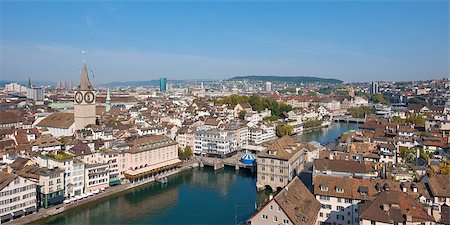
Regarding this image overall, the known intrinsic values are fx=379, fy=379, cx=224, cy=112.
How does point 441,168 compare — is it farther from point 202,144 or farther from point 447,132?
point 202,144

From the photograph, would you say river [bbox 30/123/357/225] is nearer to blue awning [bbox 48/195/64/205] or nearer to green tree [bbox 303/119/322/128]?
blue awning [bbox 48/195/64/205]

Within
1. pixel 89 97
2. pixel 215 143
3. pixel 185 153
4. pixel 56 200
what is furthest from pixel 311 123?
pixel 56 200

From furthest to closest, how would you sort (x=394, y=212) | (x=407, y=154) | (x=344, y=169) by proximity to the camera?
(x=407, y=154), (x=344, y=169), (x=394, y=212)

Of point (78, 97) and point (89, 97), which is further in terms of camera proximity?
point (89, 97)

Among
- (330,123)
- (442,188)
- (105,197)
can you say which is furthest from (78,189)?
(330,123)

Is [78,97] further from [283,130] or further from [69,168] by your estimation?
[283,130]

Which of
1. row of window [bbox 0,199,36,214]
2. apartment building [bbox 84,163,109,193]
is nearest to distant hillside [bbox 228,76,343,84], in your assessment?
apartment building [bbox 84,163,109,193]
